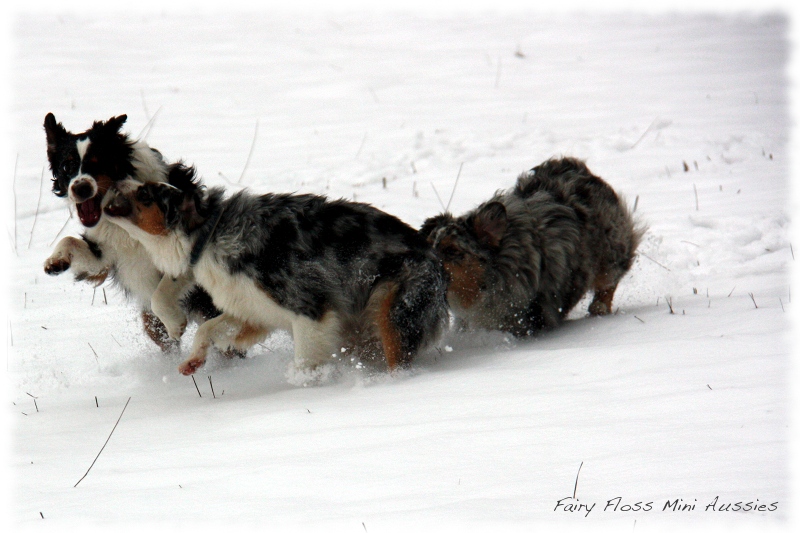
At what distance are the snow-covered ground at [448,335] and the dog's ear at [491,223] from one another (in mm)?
723

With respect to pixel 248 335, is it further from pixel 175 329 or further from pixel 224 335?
pixel 175 329

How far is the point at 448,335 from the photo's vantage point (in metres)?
5.75

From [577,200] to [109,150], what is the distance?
137 inches

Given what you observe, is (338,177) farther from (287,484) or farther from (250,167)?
(287,484)

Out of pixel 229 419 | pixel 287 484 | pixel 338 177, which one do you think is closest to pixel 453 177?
pixel 338 177

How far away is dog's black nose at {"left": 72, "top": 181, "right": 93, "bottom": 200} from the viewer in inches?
190

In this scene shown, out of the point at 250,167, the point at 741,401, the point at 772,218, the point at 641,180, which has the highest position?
the point at 741,401

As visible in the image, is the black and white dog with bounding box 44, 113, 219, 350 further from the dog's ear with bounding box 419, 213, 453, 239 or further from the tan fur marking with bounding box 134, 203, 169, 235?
the dog's ear with bounding box 419, 213, 453, 239

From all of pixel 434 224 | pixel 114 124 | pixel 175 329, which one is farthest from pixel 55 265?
pixel 434 224

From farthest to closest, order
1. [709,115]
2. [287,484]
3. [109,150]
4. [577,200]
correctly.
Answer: [709,115], [577,200], [109,150], [287,484]

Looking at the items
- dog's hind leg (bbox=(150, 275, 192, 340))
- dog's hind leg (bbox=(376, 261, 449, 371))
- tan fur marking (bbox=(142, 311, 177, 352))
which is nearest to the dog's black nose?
dog's hind leg (bbox=(150, 275, 192, 340))

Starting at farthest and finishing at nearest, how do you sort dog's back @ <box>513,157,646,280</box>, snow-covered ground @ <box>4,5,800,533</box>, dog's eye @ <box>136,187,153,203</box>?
dog's back @ <box>513,157,646,280</box>
dog's eye @ <box>136,187,153,203</box>
snow-covered ground @ <box>4,5,800,533</box>

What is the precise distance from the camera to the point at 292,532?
2.80 metres

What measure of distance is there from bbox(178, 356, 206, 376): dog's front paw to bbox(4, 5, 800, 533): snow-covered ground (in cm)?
21
